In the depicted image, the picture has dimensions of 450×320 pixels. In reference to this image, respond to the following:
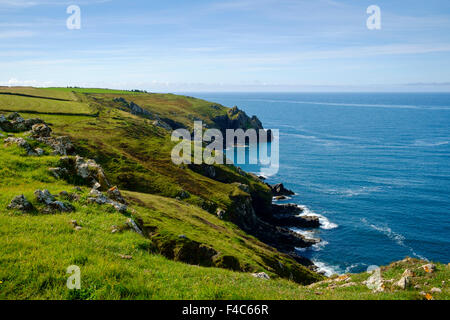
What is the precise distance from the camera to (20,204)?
1802 cm

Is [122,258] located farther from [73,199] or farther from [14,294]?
[73,199]

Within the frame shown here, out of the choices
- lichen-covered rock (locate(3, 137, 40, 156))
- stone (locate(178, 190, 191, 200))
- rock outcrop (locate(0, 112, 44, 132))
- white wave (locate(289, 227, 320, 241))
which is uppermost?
rock outcrop (locate(0, 112, 44, 132))

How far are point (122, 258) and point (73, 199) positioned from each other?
934cm

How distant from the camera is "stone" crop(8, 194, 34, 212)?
17781mm

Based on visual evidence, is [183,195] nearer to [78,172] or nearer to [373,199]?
[78,172]

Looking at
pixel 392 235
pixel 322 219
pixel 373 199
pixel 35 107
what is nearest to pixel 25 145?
pixel 322 219

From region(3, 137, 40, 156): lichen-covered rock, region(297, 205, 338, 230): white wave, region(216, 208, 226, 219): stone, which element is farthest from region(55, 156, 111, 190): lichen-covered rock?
region(297, 205, 338, 230): white wave

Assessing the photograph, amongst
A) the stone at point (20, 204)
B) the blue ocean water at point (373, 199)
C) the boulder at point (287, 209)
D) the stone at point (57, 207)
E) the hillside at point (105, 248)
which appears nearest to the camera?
the hillside at point (105, 248)

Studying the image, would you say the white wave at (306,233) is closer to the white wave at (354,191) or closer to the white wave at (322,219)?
the white wave at (322,219)

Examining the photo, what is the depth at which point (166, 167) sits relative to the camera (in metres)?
92.1

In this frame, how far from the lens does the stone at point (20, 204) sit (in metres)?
17.8

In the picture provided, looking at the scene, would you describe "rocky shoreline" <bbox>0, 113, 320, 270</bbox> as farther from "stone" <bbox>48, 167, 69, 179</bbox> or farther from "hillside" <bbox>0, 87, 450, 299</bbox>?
"hillside" <bbox>0, 87, 450, 299</bbox>

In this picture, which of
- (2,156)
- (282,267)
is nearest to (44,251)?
(2,156)

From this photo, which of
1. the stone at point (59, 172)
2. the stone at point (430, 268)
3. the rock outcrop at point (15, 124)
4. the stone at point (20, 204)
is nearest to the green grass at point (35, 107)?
the rock outcrop at point (15, 124)
